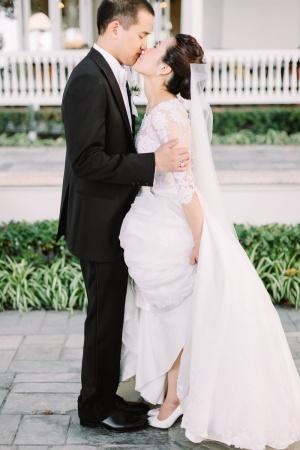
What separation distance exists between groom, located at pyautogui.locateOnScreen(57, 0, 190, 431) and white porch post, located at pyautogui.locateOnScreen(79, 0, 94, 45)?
11.6m

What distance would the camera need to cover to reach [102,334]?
3.06 meters

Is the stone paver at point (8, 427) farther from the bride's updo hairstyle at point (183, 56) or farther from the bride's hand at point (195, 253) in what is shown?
the bride's updo hairstyle at point (183, 56)

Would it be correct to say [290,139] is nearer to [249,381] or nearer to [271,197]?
[271,197]

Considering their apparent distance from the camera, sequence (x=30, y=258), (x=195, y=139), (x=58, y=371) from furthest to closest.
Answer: (x=30, y=258) < (x=58, y=371) < (x=195, y=139)

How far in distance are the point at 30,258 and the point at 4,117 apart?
22.7 ft

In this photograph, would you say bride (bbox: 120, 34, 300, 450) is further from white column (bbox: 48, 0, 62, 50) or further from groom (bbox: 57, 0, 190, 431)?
white column (bbox: 48, 0, 62, 50)

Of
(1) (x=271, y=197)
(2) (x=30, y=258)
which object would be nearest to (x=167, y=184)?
(2) (x=30, y=258)

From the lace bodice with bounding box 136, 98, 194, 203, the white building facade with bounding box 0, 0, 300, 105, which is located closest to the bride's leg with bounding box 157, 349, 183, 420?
the lace bodice with bounding box 136, 98, 194, 203

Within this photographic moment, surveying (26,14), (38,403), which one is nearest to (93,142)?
(38,403)

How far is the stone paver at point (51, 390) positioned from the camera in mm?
3090

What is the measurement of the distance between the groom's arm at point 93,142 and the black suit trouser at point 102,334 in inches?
18.5

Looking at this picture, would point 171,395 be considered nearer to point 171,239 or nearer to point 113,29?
point 171,239

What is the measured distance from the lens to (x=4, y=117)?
11.7 metres

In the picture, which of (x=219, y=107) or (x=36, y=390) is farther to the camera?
(x=219, y=107)
